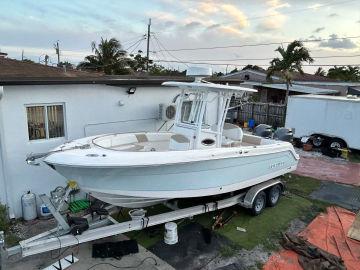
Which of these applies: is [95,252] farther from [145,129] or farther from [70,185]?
[145,129]

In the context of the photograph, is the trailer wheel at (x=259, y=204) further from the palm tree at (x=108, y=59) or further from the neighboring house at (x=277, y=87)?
the palm tree at (x=108, y=59)

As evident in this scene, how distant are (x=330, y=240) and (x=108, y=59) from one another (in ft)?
65.2

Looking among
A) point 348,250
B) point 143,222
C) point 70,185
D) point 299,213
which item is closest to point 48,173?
point 70,185

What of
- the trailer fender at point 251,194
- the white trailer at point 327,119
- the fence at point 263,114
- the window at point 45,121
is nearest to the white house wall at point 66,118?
the window at point 45,121

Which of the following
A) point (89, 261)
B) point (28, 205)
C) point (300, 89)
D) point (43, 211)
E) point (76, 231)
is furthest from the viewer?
point (300, 89)

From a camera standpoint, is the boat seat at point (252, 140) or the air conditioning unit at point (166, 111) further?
the air conditioning unit at point (166, 111)

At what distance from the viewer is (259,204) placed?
7.20 metres

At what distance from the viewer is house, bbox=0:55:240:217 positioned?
6297mm

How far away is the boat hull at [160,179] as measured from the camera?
5102 millimetres

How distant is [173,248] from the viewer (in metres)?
5.75

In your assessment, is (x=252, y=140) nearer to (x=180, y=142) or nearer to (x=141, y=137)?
(x=180, y=142)

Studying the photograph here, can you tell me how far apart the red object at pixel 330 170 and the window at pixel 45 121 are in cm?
788

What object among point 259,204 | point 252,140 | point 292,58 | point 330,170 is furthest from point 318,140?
point 259,204

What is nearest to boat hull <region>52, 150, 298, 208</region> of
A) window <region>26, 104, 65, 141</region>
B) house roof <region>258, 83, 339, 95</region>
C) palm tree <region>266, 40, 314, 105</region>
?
window <region>26, 104, 65, 141</region>
